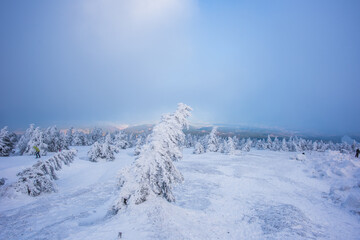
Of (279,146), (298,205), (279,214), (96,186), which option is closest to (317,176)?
(298,205)

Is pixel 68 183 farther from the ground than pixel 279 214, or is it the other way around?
pixel 68 183

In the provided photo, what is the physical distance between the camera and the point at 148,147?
29.7 ft

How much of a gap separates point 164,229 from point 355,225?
11.1 m

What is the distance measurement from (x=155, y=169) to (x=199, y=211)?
4863 millimetres

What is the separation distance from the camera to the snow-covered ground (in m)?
7.36

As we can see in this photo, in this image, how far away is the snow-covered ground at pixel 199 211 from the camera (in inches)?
290

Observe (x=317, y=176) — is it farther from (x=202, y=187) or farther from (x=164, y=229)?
(x=164, y=229)

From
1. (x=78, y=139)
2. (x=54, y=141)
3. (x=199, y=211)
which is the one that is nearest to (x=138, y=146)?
(x=54, y=141)

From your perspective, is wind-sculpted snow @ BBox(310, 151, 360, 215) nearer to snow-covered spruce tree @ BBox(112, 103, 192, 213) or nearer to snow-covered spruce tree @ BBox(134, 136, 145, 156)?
snow-covered spruce tree @ BBox(112, 103, 192, 213)

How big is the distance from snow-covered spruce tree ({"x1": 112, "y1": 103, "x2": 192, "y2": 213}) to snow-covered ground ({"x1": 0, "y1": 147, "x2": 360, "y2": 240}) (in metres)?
0.52

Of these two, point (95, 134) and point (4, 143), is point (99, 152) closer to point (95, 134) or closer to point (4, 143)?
point (4, 143)

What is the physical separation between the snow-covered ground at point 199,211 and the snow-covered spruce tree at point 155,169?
0.52 m

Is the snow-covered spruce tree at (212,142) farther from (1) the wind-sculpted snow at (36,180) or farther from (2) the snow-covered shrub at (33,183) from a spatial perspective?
(2) the snow-covered shrub at (33,183)

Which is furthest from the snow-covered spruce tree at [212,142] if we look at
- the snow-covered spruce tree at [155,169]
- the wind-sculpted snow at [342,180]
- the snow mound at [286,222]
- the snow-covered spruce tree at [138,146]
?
the snow-covered spruce tree at [155,169]
